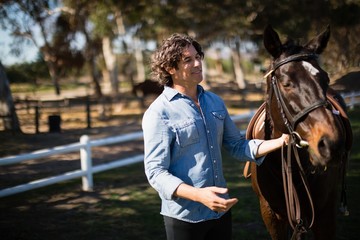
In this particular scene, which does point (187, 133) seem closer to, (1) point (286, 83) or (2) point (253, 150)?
(2) point (253, 150)

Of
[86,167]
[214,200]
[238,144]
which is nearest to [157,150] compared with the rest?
[214,200]

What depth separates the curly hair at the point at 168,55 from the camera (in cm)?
218

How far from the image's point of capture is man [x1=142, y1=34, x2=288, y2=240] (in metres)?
2.12

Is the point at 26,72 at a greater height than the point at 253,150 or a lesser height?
greater

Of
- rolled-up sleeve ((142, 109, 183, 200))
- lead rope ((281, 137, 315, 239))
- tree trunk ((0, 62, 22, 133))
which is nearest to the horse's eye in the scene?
lead rope ((281, 137, 315, 239))

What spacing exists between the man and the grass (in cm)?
271

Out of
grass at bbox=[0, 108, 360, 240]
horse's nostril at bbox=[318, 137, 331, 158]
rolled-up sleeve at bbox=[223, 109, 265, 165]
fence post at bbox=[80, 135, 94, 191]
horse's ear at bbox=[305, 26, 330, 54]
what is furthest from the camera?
fence post at bbox=[80, 135, 94, 191]

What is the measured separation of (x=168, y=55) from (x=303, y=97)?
2.74 ft

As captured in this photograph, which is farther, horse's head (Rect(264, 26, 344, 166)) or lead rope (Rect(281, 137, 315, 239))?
lead rope (Rect(281, 137, 315, 239))

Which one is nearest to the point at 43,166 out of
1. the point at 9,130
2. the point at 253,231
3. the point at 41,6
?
the point at 253,231

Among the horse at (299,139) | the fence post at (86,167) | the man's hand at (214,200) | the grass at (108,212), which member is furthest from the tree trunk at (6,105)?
the man's hand at (214,200)

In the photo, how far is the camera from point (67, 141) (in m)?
12.9

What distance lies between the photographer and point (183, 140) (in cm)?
216

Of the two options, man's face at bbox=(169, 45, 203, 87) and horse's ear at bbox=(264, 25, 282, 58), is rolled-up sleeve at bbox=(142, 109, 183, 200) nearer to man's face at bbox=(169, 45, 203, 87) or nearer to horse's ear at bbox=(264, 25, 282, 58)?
man's face at bbox=(169, 45, 203, 87)
